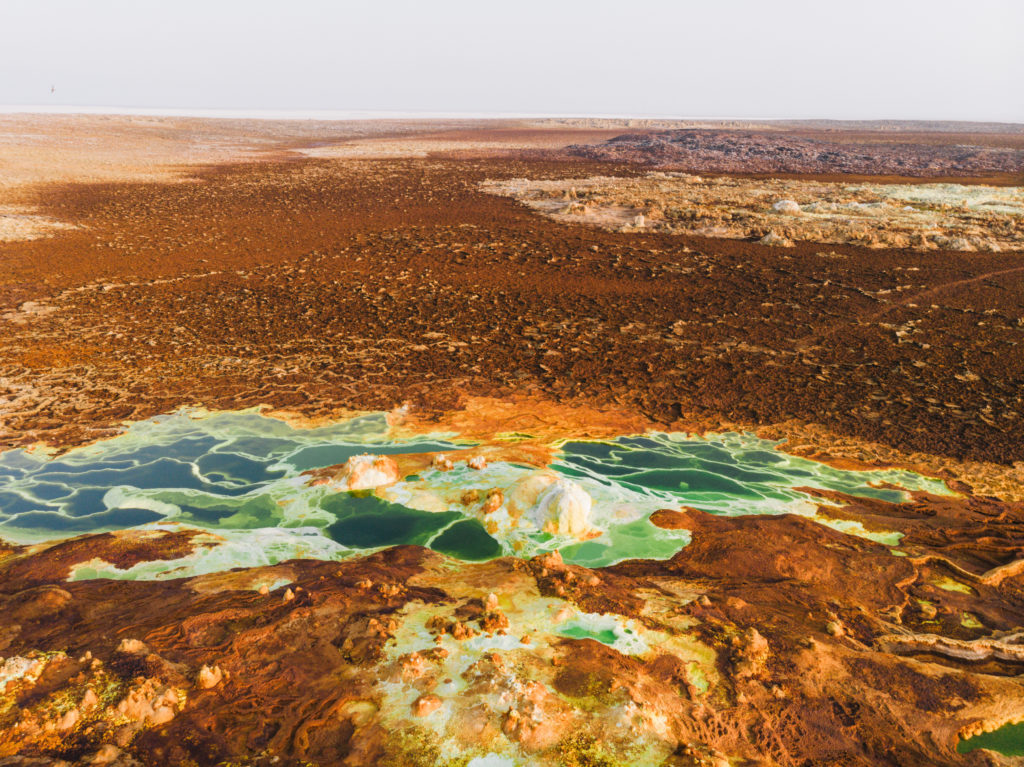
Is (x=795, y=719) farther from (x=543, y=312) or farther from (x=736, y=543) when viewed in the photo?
(x=543, y=312)

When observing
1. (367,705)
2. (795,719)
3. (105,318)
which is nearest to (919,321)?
(795,719)

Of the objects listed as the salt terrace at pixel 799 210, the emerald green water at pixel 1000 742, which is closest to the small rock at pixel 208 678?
the emerald green water at pixel 1000 742

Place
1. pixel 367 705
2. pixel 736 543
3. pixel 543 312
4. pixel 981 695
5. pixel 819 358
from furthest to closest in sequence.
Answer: pixel 543 312, pixel 819 358, pixel 736 543, pixel 981 695, pixel 367 705

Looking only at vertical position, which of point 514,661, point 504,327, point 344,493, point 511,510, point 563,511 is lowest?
point 344,493

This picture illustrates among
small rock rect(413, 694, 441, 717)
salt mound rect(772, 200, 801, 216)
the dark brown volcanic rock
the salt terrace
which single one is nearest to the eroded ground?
small rock rect(413, 694, 441, 717)

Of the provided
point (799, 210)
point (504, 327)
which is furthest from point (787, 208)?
point (504, 327)

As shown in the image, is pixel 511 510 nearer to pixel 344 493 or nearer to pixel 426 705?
pixel 344 493
